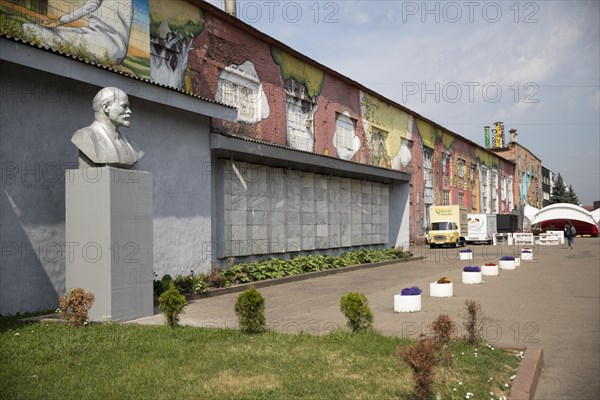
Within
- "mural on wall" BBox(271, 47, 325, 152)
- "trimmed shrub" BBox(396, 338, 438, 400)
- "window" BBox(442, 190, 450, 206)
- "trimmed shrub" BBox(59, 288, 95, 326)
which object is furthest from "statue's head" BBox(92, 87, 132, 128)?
"window" BBox(442, 190, 450, 206)

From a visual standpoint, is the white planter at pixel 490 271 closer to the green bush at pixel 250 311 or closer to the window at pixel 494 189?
the green bush at pixel 250 311

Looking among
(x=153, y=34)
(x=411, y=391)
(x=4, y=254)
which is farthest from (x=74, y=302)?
(x=153, y=34)

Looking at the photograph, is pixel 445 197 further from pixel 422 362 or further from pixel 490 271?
pixel 422 362

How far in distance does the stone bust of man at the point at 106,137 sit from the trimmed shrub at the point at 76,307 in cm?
240

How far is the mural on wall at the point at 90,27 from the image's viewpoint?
1191 cm

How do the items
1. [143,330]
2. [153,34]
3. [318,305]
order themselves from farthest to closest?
1. [153,34]
2. [318,305]
3. [143,330]

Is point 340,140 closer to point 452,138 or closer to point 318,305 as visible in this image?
point 318,305

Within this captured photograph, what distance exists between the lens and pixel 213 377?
6297mm

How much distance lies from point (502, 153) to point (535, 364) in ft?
226

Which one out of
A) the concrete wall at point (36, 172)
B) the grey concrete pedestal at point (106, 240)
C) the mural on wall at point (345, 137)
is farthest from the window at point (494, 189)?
the grey concrete pedestal at point (106, 240)

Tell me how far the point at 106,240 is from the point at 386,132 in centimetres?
2610

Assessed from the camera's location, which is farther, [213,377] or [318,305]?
[318,305]

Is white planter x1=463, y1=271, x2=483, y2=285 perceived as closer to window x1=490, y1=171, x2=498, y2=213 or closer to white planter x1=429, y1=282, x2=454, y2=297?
white planter x1=429, y1=282, x2=454, y2=297

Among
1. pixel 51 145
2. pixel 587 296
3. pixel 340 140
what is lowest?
pixel 587 296
